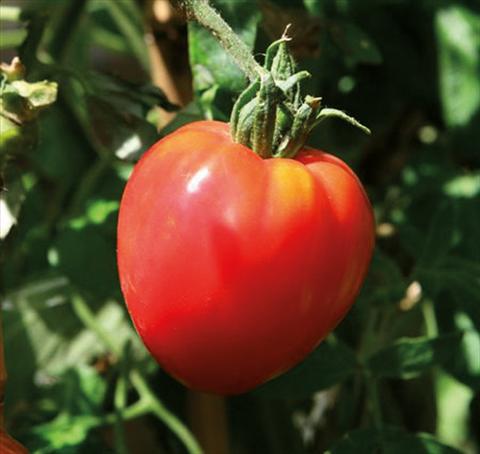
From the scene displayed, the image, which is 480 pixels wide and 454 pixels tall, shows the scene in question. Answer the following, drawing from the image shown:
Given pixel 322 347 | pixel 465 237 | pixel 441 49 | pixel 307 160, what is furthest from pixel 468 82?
pixel 307 160

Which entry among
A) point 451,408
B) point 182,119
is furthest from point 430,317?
point 182,119

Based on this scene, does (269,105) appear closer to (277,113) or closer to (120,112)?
(277,113)

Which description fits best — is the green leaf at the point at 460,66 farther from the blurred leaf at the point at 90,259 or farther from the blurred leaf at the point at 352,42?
the blurred leaf at the point at 90,259

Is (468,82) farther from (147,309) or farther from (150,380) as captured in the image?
(147,309)

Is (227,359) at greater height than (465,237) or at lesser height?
greater

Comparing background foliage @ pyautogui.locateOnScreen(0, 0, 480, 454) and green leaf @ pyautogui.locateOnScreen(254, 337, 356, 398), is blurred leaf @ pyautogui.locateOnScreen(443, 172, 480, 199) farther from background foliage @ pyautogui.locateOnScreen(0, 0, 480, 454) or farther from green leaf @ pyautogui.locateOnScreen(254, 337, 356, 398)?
green leaf @ pyautogui.locateOnScreen(254, 337, 356, 398)
